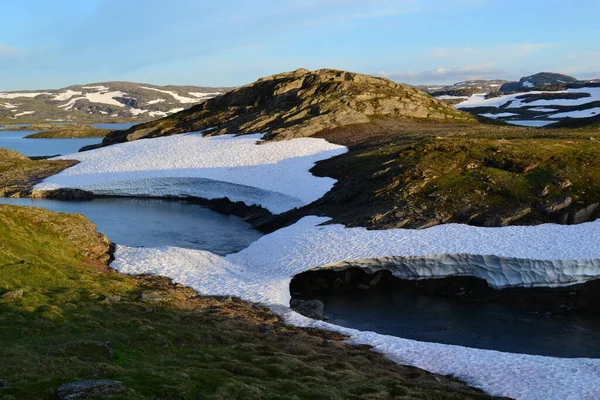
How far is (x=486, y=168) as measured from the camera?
52.7m

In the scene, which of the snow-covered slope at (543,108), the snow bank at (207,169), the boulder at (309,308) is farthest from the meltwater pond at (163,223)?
the snow-covered slope at (543,108)

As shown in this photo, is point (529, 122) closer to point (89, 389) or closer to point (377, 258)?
point (377, 258)

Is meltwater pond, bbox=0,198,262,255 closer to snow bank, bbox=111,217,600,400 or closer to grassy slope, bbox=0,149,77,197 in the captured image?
grassy slope, bbox=0,149,77,197

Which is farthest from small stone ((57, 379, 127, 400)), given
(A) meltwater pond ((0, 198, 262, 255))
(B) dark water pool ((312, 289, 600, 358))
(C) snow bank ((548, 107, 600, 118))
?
(C) snow bank ((548, 107, 600, 118))

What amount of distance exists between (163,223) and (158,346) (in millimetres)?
40952

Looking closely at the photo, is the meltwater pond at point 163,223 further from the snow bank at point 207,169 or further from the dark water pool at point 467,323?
the dark water pool at point 467,323

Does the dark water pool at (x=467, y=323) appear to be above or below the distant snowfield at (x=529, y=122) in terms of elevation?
below

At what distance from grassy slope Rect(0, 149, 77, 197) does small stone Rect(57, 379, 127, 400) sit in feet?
235

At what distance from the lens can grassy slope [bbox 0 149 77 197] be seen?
81125 millimetres

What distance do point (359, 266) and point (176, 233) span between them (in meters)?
23.2

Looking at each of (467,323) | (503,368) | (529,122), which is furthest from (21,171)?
(529,122)

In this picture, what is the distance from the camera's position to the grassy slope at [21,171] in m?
81.1

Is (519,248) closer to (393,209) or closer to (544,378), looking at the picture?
(393,209)

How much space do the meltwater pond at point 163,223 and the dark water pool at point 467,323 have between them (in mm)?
16458
